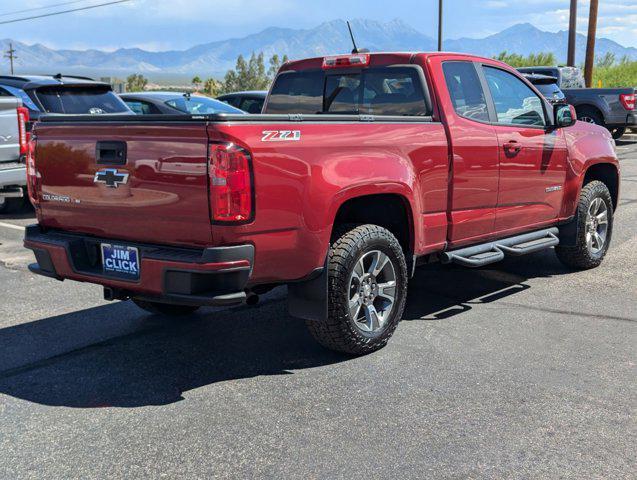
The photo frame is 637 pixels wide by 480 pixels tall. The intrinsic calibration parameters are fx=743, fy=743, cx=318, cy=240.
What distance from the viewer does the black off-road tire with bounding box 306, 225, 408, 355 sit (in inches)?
173

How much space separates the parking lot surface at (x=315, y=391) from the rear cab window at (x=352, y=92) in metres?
1.56

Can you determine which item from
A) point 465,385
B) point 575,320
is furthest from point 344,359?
point 575,320

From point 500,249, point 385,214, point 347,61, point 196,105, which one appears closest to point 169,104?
point 196,105

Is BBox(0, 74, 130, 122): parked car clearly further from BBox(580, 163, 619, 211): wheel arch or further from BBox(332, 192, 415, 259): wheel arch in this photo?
BBox(580, 163, 619, 211): wheel arch

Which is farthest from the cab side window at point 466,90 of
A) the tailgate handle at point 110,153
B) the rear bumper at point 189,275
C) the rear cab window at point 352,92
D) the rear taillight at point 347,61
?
the tailgate handle at point 110,153

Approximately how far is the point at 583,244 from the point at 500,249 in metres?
1.47

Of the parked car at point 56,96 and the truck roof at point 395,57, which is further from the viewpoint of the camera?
the parked car at point 56,96

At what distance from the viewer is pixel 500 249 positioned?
5781mm

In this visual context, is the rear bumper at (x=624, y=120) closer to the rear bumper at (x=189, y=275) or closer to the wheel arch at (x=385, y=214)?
the wheel arch at (x=385, y=214)

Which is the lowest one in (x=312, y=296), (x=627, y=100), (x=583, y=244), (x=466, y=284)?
(x=466, y=284)

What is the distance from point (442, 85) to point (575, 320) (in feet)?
6.45

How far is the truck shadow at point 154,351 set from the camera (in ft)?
13.7

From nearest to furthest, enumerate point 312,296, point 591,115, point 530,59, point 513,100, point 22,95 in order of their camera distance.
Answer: point 312,296, point 513,100, point 22,95, point 591,115, point 530,59

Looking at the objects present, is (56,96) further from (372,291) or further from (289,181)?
(289,181)
